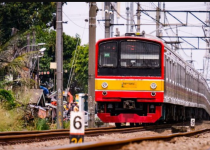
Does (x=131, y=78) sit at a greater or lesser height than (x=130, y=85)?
greater

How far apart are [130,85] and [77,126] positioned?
387 inches

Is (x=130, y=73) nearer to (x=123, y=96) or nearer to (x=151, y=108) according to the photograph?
(x=123, y=96)

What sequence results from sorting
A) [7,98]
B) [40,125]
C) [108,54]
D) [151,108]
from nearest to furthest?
1. [108,54]
2. [151,108]
3. [40,125]
4. [7,98]

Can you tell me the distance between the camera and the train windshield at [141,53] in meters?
19.2

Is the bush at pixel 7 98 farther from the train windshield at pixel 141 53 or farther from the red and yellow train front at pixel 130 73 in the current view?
the train windshield at pixel 141 53

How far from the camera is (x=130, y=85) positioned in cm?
1927

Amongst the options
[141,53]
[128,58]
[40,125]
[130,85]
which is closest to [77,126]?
[130,85]

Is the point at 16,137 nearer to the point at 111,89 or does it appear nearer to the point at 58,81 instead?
the point at 111,89

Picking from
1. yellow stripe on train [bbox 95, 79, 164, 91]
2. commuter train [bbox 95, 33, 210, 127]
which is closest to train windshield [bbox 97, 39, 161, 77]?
commuter train [bbox 95, 33, 210, 127]

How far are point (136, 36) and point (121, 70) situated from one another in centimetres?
142

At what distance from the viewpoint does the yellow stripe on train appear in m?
19.0

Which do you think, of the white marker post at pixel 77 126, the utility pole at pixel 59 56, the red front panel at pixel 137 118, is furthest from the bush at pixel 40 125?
the white marker post at pixel 77 126

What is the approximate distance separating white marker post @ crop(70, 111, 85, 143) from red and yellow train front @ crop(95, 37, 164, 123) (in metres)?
9.41

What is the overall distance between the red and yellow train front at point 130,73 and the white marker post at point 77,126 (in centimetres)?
941
